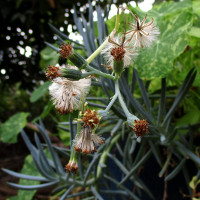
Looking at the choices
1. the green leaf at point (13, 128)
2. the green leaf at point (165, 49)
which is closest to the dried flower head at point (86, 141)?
the green leaf at point (165, 49)

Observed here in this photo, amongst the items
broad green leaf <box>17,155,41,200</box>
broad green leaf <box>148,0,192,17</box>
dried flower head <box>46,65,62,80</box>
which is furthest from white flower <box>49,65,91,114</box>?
broad green leaf <box>17,155,41,200</box>

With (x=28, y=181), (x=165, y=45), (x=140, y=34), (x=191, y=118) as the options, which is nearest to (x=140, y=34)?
(x=140, y=34)

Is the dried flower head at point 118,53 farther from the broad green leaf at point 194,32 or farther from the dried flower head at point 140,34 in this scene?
the broad green leaf at point 194,32

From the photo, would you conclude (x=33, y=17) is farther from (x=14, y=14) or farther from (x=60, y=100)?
(x=60, y=100)

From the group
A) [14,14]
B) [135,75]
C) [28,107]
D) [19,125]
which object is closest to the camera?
[135,75]

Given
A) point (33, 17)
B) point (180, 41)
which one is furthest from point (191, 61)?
point (33, 17)

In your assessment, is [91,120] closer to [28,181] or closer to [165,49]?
[165,49]

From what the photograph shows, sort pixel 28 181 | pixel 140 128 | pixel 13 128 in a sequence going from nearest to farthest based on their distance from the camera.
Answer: pixel 140 128
pixel 28 181
pixel 13 128
